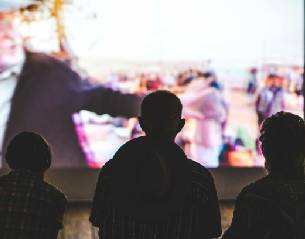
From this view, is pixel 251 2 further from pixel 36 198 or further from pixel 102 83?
pixel 36 198

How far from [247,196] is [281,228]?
5.5 inches

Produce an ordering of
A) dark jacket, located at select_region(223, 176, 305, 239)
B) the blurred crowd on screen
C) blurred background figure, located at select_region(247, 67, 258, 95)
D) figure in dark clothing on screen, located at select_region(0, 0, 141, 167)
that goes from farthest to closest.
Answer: blurred background figure, located at select_region(247, 67, 258, 95) → the blurred crowd on screen → figure in dark clothing on screen, located at select_region(0, 0, 141, 167) → dark jacket, located at select_region(223, 176, 305, 239)

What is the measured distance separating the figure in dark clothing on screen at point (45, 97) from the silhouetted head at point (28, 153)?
2580 millimetres

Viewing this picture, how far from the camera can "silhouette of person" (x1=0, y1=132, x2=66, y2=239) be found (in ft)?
6.27

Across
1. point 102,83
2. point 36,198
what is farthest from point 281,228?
point 102,83

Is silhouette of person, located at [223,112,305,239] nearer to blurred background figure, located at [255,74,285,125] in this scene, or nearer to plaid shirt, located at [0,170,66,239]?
plaid shirt, located at [0,170,66,239]

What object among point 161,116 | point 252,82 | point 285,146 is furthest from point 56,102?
point 285,146

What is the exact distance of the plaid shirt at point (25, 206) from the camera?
1907mm

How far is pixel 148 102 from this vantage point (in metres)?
1.80

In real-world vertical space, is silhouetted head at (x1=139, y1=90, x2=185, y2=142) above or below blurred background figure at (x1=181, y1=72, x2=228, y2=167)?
above

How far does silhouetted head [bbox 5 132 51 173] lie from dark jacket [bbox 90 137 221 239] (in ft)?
0.85

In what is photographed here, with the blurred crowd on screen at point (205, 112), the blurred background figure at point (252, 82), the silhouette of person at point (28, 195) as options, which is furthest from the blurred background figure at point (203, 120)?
the silhouette of person at point (28, 195)

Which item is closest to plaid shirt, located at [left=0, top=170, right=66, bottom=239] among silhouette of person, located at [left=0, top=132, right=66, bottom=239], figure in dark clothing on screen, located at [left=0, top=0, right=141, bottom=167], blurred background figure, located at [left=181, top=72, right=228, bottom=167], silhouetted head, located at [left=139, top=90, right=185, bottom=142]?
silhouette of person, located at [left=0, top=132, right=66, bottom=239]

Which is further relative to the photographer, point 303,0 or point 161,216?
point 303,0
